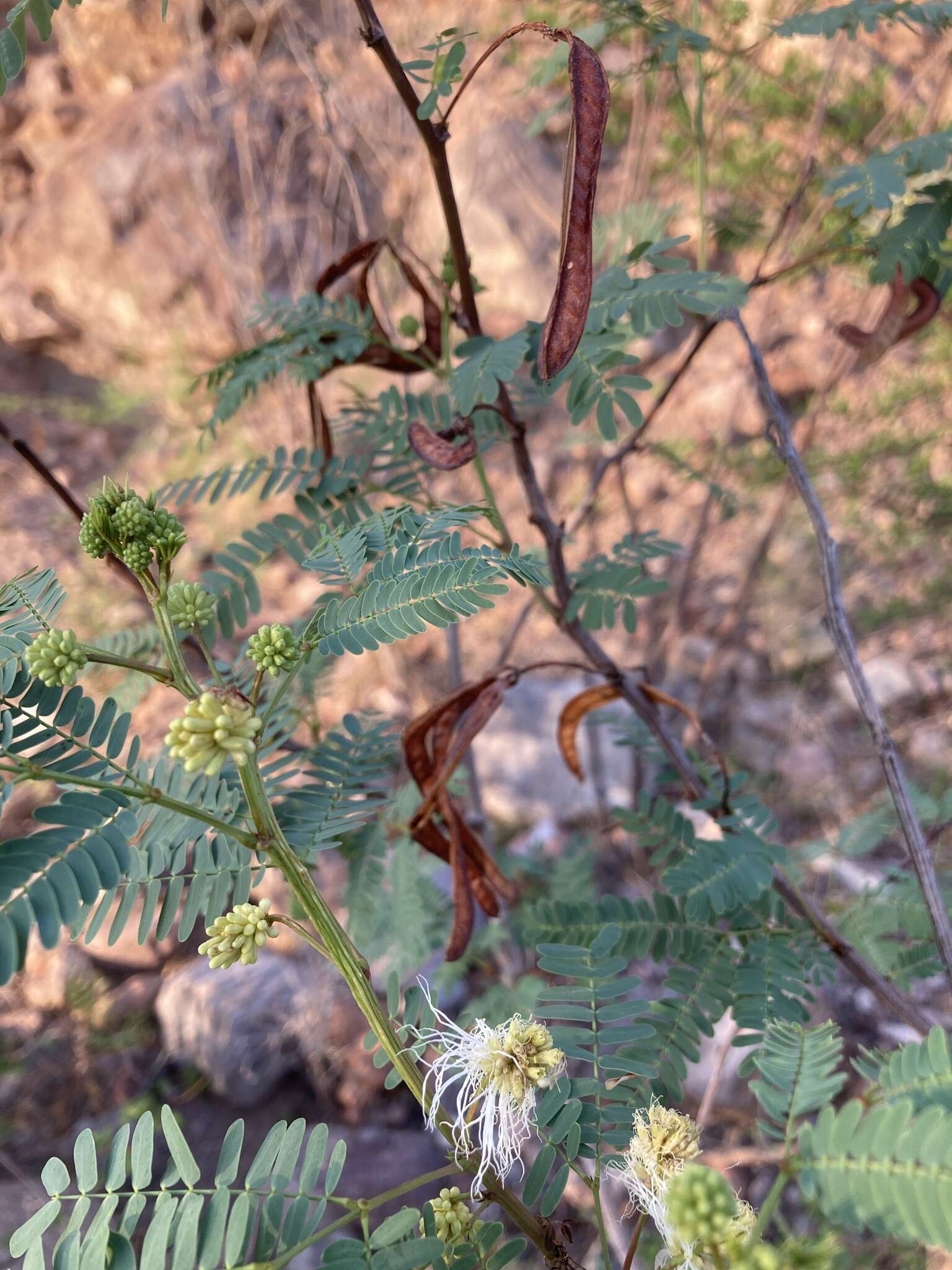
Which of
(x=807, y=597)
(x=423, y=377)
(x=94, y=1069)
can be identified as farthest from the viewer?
(x=423, y=377)

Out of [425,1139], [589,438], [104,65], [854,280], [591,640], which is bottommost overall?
[425,1139]

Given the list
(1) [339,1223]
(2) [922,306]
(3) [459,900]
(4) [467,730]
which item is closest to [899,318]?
(2) [922,306]

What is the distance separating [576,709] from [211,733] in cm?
65

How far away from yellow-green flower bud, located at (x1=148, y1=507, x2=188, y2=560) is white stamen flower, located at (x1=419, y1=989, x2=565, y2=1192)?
0.44 metres

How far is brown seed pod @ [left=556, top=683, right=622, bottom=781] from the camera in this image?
3.54 feet

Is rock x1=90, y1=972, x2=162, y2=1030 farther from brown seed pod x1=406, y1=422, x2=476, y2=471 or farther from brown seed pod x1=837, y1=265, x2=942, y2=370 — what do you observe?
brown seed pod x1=837, y1=265, x2=942, y2=370

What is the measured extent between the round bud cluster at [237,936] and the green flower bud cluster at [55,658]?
0.68 ft

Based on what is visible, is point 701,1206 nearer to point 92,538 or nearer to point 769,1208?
point 769,1208

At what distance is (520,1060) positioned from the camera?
61cm

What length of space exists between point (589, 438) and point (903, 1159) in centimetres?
173

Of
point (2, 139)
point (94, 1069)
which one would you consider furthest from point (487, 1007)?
point (2, 139)

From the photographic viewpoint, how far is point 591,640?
1075 millimetres

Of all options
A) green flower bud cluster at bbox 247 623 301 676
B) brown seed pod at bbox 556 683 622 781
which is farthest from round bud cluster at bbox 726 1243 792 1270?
brown seed pod at bbox 556 683 622 781

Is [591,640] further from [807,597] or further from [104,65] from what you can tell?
[104,65]
